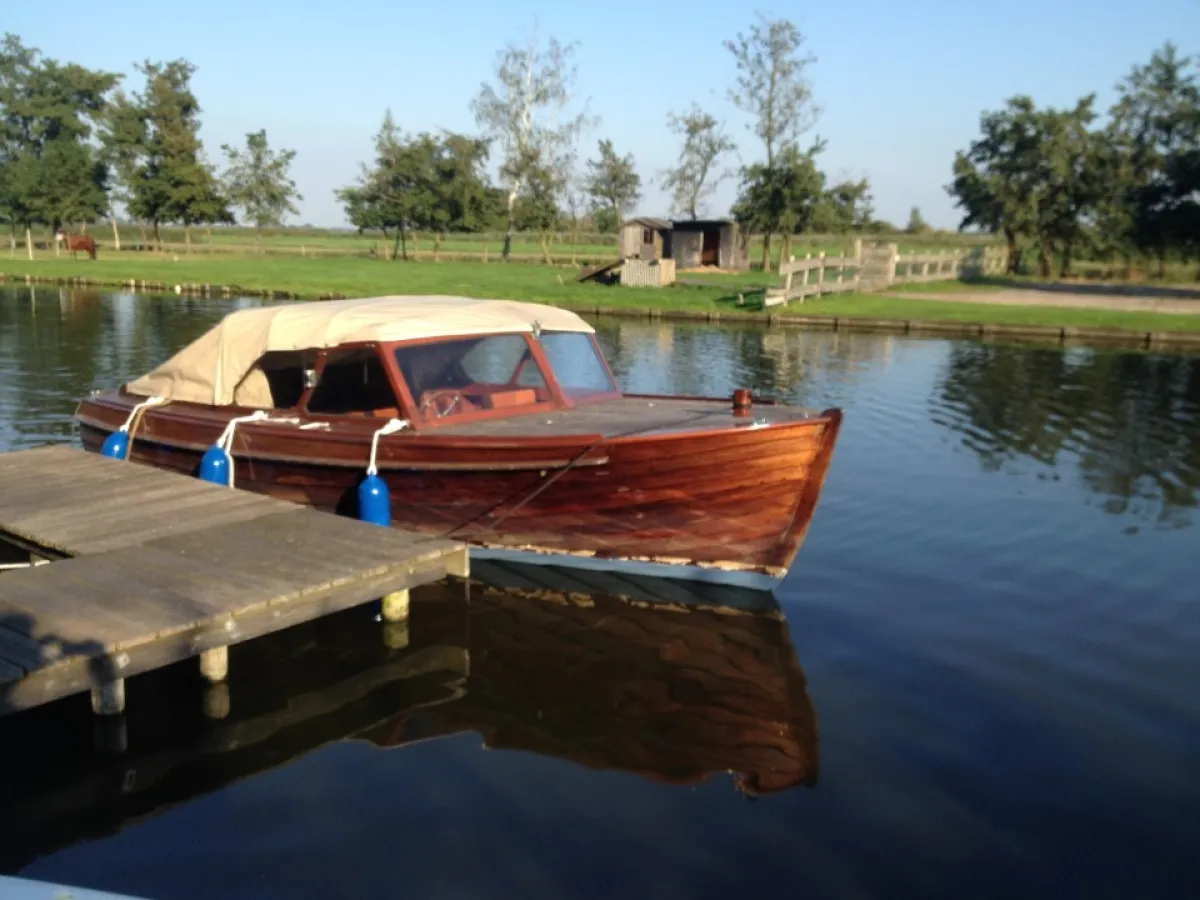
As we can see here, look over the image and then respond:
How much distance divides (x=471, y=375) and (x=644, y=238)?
1722 inches

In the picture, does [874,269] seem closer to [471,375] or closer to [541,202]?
[541,202]

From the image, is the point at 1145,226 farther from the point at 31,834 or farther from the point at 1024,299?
the point at 31,834

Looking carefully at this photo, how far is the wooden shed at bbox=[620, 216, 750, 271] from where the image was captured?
53.4 m

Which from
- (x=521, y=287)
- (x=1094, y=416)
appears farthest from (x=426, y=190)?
(x=1094, y=416)

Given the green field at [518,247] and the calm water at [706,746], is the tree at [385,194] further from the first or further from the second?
the calm water at [706,746]

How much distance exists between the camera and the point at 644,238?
53.3 metres

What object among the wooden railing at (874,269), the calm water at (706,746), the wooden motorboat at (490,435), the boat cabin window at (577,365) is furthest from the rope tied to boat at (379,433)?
the wooden railing at (874,269)

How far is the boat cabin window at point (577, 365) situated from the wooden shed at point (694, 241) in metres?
42.1

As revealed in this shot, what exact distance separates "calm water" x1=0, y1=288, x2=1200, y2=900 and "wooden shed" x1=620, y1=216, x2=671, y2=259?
41.7 metres

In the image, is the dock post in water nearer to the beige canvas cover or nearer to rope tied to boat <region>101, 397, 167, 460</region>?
the beige canvas cover

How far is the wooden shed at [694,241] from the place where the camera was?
5341 centimetres

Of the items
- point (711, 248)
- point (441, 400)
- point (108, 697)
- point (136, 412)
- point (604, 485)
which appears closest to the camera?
point (108, 697)

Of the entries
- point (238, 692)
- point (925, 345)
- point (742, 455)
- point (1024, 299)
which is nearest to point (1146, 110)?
point (1024, 299)

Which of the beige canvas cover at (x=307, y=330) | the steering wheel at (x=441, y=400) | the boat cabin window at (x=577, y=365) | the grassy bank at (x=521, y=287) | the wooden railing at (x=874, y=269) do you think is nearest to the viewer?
the steering wheel at (x=441, y=400)
